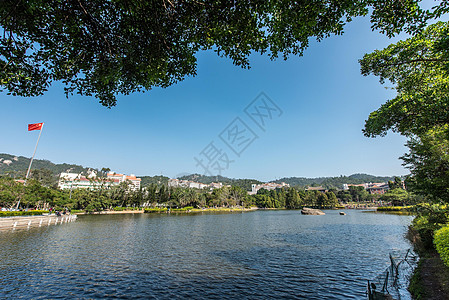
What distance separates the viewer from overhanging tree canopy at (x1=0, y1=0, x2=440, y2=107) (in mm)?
5715

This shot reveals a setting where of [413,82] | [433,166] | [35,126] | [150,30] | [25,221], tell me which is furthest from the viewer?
[35,126]

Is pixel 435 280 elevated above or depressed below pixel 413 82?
below

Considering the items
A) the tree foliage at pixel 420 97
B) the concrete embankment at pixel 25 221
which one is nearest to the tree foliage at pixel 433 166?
the tree foliage at pixel 420 97

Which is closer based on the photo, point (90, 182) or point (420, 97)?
point (420, 97)

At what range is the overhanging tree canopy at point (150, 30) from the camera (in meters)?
5.71

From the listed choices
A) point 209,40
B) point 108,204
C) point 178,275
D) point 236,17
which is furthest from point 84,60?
point 108,204

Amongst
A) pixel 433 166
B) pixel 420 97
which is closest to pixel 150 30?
pixel 420 97

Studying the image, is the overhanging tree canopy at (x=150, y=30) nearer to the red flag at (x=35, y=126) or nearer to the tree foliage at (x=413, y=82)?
the tree foliage at (x=413, y=82)

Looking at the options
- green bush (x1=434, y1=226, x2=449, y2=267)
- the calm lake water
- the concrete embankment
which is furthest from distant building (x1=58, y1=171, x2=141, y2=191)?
green bush (x1=434, y1=226, x2=449, y2=267)

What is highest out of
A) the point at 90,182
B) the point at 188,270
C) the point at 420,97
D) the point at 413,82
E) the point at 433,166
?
the point at 90,182

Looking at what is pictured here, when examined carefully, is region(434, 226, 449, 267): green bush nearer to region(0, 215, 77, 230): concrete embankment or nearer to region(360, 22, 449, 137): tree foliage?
region(360, 22, 449, 137): tree foliage

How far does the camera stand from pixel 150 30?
650cm

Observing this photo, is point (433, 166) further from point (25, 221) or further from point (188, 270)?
point (25, 221)

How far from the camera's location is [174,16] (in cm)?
634
